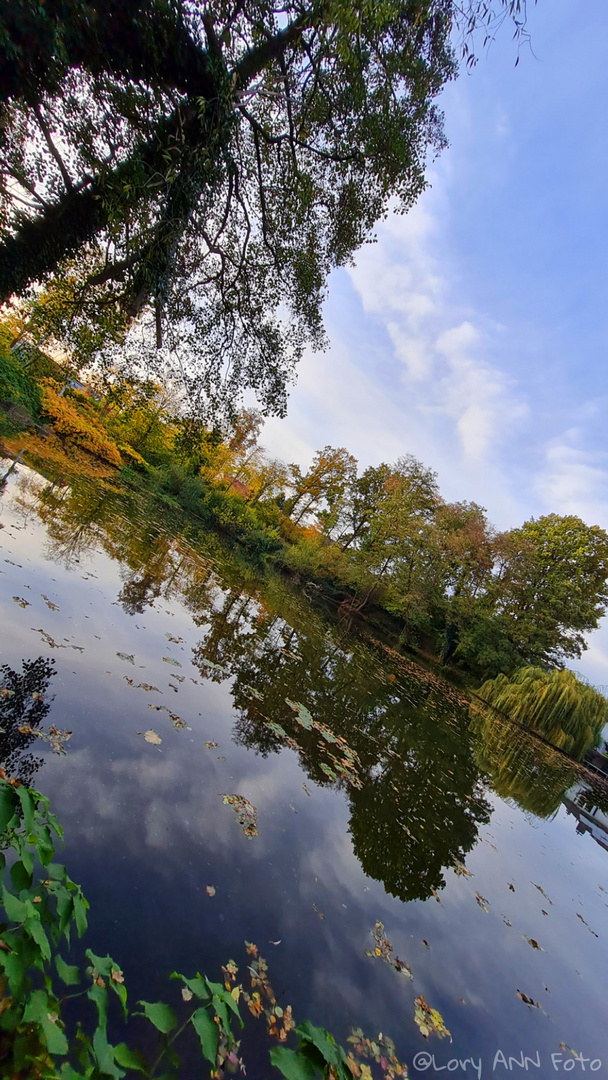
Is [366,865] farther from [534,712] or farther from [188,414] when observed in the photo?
[534,712]

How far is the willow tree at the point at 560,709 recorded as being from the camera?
16.2 meters

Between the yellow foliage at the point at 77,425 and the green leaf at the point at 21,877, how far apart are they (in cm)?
2216

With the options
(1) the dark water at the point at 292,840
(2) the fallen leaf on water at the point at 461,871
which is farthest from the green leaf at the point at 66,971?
(2) the fallen leaf on water at the point at 461,871

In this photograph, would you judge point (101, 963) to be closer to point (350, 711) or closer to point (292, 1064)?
point (292, 1064)

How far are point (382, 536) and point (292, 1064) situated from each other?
2570 cm

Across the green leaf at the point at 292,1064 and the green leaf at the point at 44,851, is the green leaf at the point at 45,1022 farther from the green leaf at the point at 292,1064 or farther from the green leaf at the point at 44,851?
the green leaf at the point at 292,1064

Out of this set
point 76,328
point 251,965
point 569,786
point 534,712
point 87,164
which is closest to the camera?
point 251,965

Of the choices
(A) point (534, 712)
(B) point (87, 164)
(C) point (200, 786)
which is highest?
(B) point (87, 164)

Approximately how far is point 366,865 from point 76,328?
307 inches

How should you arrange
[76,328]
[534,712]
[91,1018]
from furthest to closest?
[534,712], [76,328], [91,1018]

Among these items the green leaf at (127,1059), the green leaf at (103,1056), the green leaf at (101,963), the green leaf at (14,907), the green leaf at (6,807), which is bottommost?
the green leaf at (127,1059)

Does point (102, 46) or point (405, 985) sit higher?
point (102, 46)

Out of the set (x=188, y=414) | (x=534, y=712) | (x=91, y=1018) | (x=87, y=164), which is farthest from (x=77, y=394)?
(x=534, y=712)

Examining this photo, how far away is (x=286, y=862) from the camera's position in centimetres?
333
